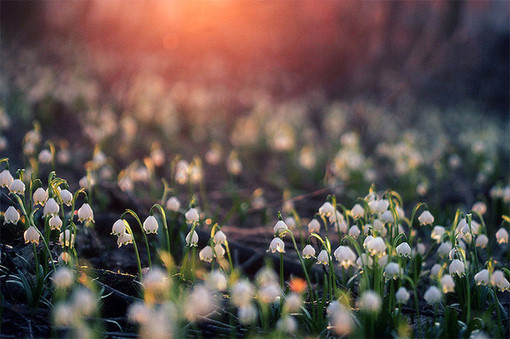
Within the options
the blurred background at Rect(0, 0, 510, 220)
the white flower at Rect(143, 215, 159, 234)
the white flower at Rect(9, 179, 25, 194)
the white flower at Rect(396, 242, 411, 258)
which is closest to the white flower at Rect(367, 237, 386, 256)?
the white flower at Rect(396, 242, 411, 258)

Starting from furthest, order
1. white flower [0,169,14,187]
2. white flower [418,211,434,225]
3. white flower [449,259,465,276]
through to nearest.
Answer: white flower [418,211,434,225], white flower [0,169,14,187], white flower [449,259,465,276]

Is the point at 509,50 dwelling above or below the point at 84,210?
above

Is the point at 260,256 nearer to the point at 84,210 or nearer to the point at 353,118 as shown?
the point at 84,210

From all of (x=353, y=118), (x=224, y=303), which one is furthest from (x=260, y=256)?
(x=353, y=118)

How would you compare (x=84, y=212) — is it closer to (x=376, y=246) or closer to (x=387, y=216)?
(x=376, y=246)

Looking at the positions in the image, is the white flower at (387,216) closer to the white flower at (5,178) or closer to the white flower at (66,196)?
the white flower at (66,196)

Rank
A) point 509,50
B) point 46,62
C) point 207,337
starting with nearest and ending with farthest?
point 207,337
point 46,62
point 509,50

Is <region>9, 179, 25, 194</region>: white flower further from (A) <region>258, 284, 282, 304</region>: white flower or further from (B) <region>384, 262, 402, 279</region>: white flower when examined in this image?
(B) <region>384, 262, 402, 279</region>: white flower
